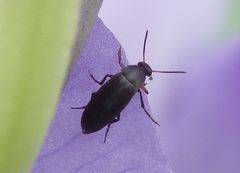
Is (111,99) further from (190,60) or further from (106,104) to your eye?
(190,60)

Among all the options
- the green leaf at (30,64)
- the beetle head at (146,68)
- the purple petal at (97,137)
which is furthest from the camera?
the beetle head at (146,68)

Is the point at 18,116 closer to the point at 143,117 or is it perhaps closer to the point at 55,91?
the point at 55,91

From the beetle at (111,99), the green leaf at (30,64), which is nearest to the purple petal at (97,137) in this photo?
the beetle at (111,99)

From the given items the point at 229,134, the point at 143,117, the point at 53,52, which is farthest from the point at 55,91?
the point at 229,134

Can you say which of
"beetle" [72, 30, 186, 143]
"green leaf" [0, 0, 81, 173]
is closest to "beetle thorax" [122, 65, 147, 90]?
"beetle" [72, 30, 186, 143]

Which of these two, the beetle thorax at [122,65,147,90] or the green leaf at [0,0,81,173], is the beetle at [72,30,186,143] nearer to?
the beetle thorax at [122,65,147,90]

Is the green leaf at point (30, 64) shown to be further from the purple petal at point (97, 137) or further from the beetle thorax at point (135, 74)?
the beetle thorax at point (135, 74)

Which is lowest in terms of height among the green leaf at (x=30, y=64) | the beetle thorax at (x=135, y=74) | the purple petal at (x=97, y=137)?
the purple petal at (x=97, y=137)
